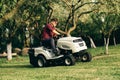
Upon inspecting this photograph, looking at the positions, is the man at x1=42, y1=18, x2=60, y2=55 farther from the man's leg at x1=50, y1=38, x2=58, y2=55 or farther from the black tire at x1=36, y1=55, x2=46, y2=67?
the black tire at x1=36, y1=55, x2=46, y2=67

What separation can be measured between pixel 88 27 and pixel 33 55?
35952 millimetres

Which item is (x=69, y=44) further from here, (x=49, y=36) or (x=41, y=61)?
(x=41, y=61)

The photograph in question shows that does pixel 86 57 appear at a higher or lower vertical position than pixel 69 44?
lower

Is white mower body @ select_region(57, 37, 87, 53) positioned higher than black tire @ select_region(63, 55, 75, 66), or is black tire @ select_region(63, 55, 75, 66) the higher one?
white mower body @ select_region(57, 37, 87, 53)

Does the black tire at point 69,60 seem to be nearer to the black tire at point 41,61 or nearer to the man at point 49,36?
the man at point 49,36

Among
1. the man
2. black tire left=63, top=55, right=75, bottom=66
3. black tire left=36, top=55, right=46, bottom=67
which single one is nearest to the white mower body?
the man

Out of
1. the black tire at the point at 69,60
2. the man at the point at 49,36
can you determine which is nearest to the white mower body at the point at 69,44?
the man at the point at 49,36

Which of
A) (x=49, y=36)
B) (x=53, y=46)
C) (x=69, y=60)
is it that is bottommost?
(x=69, y=60)

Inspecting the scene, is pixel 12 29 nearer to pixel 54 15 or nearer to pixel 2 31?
pixel 2 31

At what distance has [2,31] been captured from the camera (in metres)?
37.3

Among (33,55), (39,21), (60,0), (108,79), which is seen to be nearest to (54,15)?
(39,21)

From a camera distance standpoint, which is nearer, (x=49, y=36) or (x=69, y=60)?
(x=69, y=60)

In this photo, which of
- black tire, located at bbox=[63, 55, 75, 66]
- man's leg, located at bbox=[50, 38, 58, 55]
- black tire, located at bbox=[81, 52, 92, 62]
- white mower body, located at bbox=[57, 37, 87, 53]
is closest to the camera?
black tire, located at bbox=[63, 55, 75, 66]

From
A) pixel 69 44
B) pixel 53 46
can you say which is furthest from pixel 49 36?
pixel 69 44
